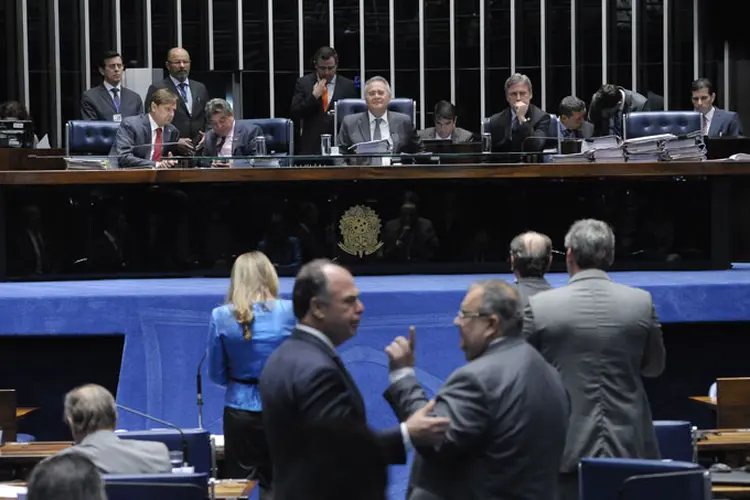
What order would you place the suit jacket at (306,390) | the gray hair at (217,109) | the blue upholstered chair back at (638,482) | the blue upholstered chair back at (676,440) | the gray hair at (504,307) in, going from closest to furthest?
the suit jacket at (306,390) → the gray hair at (504,307) → the blue upholstered chair back at (638,482) → the blue upholstered chair back at (676,440) → the gray hair at (217,109)

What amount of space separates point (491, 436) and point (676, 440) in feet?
6.03

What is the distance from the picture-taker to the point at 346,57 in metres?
16.4

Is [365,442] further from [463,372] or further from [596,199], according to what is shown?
[596,199]

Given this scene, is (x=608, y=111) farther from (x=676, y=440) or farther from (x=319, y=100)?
(x=676, y=440)

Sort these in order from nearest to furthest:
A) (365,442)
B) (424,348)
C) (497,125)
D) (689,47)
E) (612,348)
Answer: (365,442) → (612,348) → (424,348) → (497,125) → (689,47)

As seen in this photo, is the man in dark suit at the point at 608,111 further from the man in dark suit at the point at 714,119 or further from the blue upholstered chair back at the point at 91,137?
the blue upholstered chair back at the point at 91,137

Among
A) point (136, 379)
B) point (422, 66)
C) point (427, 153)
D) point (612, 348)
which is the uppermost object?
point (422, 66)

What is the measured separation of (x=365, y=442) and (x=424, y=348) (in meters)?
5.83

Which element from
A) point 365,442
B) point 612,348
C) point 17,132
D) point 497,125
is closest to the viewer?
point 365,442

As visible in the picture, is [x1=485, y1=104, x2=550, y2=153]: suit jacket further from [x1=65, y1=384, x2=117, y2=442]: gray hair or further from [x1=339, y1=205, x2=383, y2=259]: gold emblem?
[x1=65, y1=384, x2=117, y2=442]: gray hair

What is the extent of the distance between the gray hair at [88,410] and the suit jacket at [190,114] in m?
Result: 6.00

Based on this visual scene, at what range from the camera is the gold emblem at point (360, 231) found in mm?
8695

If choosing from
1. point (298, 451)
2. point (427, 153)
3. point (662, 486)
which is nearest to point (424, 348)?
point (427, 153)

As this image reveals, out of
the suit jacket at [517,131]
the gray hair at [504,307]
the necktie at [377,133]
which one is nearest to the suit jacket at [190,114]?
the necktie at [377,133]
